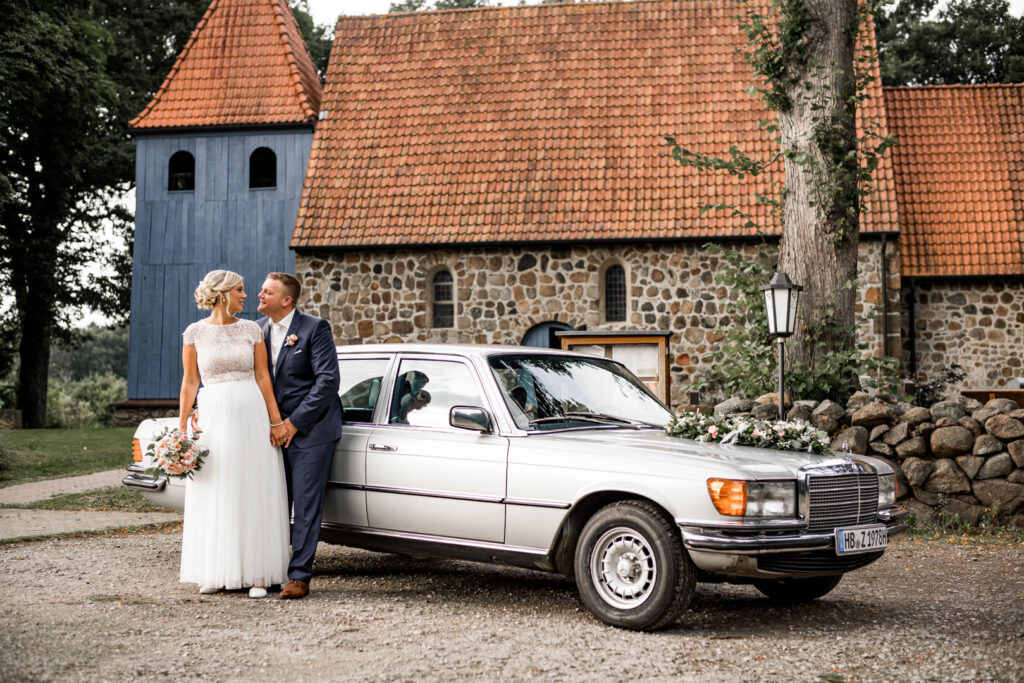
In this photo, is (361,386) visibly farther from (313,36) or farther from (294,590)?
(313,36)

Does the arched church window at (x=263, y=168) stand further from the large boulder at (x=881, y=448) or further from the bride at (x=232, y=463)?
the bride at (x=232, y=463)

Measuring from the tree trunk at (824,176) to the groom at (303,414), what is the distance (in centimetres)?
627

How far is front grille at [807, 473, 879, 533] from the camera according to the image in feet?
19.0

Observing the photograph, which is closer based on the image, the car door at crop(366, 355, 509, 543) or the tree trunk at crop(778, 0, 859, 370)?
the car door at crop(366, 355, 509, 543)

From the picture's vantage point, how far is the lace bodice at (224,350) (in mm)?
6852

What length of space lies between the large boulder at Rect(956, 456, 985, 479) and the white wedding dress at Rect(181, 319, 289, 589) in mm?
6551

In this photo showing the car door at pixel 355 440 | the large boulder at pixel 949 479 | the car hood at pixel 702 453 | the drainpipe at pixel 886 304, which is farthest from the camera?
the drainpipe at pixel 886 304

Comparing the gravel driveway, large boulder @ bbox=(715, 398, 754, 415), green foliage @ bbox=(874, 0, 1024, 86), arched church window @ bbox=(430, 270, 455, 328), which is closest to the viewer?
the gravel driveway

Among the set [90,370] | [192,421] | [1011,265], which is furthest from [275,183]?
[90,370]

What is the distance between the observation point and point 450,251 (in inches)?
820

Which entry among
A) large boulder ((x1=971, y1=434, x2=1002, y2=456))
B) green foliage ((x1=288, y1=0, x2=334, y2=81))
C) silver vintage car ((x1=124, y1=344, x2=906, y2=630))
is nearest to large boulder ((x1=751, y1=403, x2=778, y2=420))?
large boulder ((x1=971, y1=434, x2=1002, y2=456))

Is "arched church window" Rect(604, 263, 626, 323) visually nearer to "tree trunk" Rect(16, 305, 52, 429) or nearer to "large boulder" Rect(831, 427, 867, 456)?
"large boulder" Rect(831, 427, 867, 456)

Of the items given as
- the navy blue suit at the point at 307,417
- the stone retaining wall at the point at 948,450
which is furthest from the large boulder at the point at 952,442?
the navy blue suit at the point at 307,417

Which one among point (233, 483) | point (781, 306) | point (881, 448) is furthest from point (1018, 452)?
point (233, 483)
